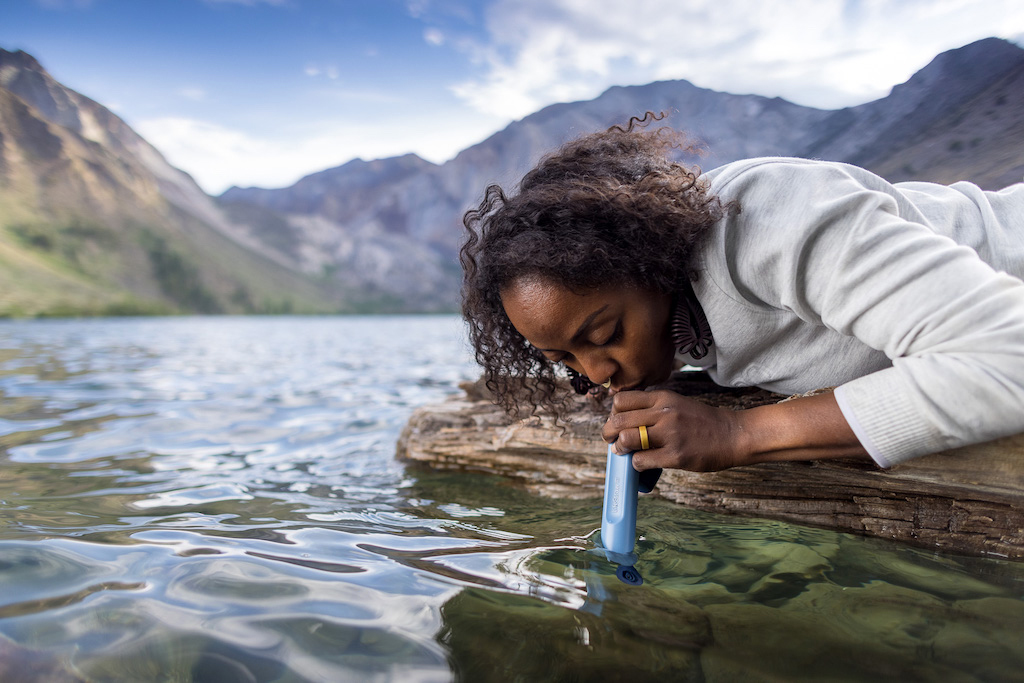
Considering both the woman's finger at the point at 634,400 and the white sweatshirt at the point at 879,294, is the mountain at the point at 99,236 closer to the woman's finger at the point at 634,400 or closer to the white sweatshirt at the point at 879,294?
the woman's finger at the point at 634,400

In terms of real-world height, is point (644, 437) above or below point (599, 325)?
below

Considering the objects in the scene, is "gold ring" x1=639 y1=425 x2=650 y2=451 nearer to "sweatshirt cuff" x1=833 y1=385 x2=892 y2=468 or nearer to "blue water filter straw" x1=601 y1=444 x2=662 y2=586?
"blue water filter straw" x1=601 y1=444 x2=662 y2=586

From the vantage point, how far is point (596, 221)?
6.88 feet

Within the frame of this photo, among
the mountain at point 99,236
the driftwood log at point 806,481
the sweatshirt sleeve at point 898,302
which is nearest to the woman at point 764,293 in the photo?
the sweatshirt sleeve at point 898,302

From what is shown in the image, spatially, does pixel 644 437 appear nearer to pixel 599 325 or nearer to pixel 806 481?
pixel 599 325

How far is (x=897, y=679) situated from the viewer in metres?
1.32

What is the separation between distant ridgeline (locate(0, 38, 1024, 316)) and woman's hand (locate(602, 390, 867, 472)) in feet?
2.95

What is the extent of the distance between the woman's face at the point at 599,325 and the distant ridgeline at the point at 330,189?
1.30ft

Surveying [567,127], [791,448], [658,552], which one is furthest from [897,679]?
[567,127]

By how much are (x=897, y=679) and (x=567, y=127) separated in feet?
7.78

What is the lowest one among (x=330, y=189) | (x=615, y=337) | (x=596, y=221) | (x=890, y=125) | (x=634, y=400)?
(x=634, y=400)

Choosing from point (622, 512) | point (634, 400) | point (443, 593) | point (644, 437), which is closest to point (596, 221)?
point (634, 400)

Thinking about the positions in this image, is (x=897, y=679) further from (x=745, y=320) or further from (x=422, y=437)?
(x=422, y=437)

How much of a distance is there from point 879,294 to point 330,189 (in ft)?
662
